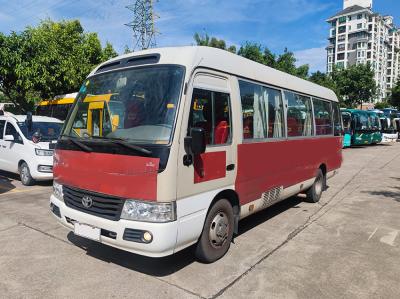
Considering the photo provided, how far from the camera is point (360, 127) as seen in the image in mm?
25891

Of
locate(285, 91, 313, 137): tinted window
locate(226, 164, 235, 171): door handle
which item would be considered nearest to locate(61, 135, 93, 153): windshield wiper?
locate(226, 164, 235, 171): door handle

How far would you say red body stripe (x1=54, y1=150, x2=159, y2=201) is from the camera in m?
3.77

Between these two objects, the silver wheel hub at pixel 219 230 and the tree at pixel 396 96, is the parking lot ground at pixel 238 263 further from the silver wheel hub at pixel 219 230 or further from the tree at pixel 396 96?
the tree at pixel 396 96

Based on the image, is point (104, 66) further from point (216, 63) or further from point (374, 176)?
point (374, 176)

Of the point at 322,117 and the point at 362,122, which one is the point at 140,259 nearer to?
the point at 322,117

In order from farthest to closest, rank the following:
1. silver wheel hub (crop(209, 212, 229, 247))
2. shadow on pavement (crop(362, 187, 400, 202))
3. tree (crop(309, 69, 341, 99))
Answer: tree (crop(309, 69, 341, 99)) → shadow on pavement (crop(362, 187, 400, 202)) → silver wheel hub (crop(209, 212, 229, 247))

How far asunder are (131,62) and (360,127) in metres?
24.3

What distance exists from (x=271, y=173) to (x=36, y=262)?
347 centimetres

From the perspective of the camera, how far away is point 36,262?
15.2 ft

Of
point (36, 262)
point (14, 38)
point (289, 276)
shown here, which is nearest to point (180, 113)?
point (289, 276)

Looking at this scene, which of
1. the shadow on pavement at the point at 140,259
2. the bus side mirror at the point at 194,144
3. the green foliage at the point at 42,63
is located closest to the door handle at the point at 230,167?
the bus side mirror at the point at 194,144

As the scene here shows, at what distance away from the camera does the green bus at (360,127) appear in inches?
1006

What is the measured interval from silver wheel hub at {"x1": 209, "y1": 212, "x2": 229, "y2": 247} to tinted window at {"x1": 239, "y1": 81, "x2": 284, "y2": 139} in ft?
3.66

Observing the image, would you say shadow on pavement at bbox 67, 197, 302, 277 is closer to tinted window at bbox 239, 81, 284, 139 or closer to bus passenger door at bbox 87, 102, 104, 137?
bus passenger door at bbox 87, 102, 104, 137
